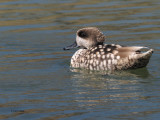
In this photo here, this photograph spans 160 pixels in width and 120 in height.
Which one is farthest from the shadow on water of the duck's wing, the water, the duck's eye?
the duck's eye

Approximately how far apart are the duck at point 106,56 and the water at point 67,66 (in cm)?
20

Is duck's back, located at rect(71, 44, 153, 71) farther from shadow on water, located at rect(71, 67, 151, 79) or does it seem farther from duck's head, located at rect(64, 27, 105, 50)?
Result: duck's head, located at rect(64, 27, 105, 50)

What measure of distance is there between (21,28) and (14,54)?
3172 millimetres

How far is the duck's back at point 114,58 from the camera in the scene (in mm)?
10344

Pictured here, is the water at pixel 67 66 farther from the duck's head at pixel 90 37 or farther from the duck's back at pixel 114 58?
the duck's head at pixel 90 37

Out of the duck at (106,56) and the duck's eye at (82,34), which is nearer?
the duck at (106,56)

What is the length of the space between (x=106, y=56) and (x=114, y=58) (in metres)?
0.16

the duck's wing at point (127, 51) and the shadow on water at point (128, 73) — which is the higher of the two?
the duck's wing at point (127, 51)

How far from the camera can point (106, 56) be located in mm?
10586

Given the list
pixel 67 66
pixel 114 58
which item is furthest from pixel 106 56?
pixel 67 66

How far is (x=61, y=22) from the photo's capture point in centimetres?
1600

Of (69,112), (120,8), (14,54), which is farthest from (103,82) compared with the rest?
(120,8)

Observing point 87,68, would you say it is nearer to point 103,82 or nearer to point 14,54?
point 103,82

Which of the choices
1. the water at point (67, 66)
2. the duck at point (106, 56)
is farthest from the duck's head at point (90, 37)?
the water at point (67, 66)
